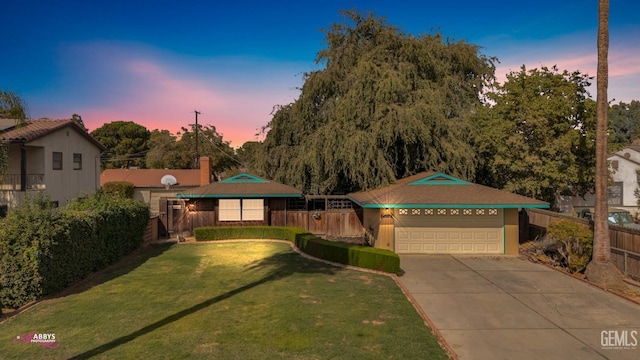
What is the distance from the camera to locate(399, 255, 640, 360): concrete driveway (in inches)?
309

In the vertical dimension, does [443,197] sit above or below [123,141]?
below

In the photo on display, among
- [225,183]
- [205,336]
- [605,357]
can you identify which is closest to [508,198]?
[605,357]

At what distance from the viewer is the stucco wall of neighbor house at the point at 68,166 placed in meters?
23.3

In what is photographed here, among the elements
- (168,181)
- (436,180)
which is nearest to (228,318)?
(436,180)

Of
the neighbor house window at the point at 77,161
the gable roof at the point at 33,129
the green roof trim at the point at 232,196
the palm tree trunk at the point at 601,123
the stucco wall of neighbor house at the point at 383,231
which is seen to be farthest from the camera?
the neighbor house window at the point at 77,161

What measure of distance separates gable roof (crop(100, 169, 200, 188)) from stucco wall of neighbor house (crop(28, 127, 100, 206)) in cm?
1178

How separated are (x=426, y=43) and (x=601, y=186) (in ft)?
54.4

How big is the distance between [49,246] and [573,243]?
17.9 m

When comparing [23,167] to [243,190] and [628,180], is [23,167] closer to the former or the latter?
[243,190]

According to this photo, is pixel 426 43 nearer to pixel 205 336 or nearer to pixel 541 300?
pixel 541 300

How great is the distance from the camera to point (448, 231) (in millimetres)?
18375

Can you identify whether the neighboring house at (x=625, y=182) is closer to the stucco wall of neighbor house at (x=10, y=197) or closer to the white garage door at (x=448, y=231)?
the white garage door at (x=448, y=231)

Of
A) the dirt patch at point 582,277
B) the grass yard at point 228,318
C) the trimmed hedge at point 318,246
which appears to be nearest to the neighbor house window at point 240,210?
the trimmed hedge at point 318,246

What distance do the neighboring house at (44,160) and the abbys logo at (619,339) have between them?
2263 centimetres
